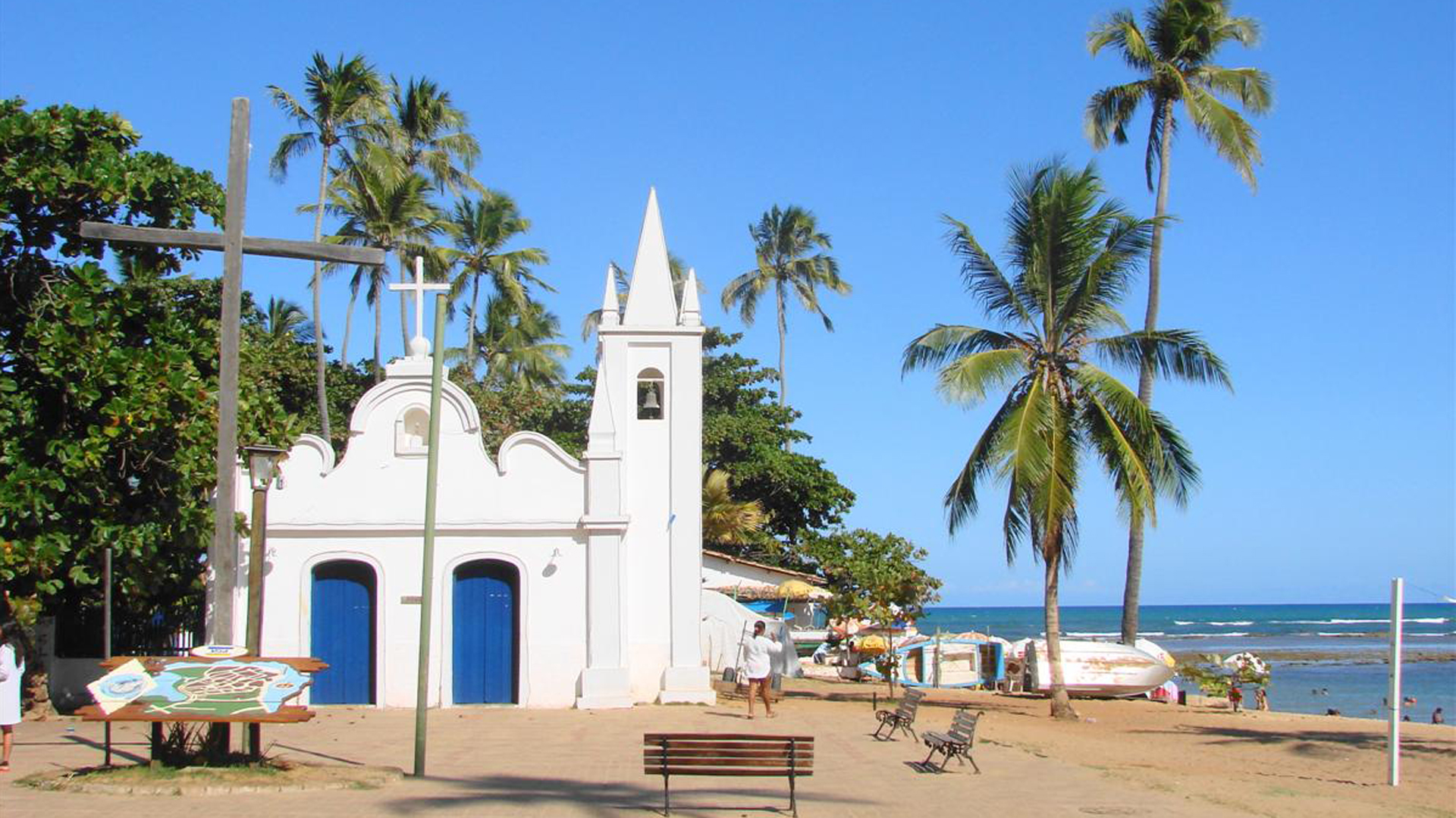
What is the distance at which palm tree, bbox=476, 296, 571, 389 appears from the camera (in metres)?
55.4

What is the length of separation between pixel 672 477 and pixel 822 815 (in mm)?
11128

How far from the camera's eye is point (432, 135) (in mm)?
40969

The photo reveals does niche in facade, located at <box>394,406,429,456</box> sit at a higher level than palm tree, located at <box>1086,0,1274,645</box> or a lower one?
lower

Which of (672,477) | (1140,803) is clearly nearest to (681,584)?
(672,477)

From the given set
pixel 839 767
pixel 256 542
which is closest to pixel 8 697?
pixel 256 542

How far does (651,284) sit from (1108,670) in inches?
516

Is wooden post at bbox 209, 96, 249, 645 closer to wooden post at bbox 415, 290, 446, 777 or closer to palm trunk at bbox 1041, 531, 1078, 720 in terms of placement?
wooden post at bbox 415, 290, 446, 777

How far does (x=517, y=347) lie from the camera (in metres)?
55.6

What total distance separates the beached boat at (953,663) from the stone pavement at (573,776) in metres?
12.6

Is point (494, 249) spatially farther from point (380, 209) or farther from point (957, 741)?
point (957, 741)

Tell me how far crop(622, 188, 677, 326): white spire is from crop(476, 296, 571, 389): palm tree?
95.5ft

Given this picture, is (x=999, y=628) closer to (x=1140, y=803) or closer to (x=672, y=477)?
(x=672, y=477)

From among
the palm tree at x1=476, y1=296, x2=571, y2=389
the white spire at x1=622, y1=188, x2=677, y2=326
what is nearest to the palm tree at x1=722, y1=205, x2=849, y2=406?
the palm tree at x1=476, y1=296, x2=571, y2=389

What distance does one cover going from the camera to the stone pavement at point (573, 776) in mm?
12195
